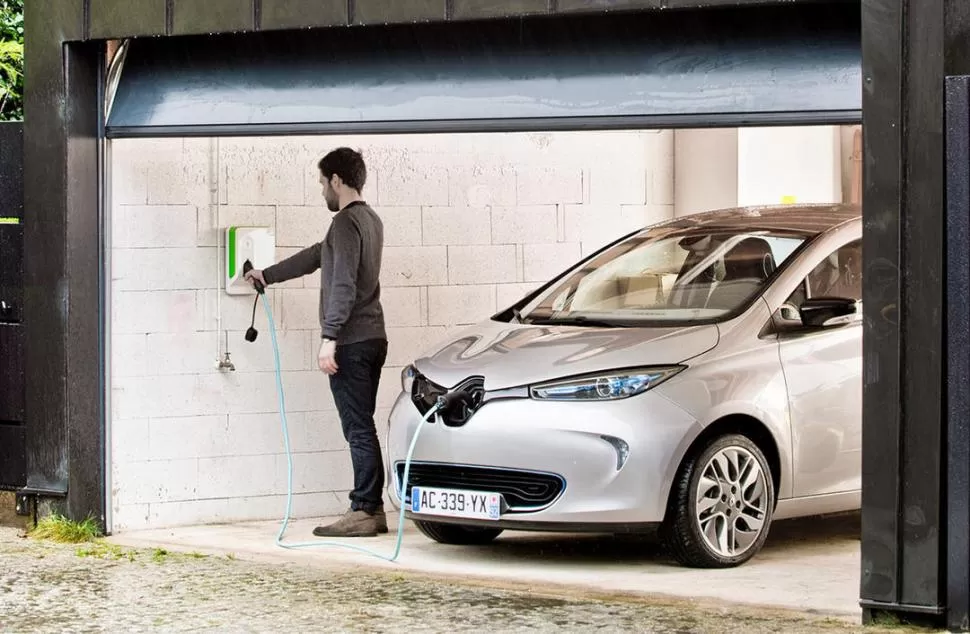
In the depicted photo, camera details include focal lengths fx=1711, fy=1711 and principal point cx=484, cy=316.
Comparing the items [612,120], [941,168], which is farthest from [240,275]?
[941,168]

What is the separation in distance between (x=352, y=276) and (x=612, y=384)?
5.73 ft

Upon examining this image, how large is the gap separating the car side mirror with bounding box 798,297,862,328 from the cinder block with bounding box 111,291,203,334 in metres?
3.29

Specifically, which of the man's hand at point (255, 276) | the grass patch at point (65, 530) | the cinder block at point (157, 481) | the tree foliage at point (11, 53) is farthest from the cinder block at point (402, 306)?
the tree foliage at point (11, 53)

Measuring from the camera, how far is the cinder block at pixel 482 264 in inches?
394

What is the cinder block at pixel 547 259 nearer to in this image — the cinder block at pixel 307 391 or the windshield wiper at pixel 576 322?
the cinder block at pixel 307 391

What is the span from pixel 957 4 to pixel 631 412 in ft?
7.73

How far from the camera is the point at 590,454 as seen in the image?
7.54m

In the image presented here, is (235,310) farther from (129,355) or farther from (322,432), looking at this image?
(322,432)

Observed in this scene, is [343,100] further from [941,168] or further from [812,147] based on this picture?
[812,147]

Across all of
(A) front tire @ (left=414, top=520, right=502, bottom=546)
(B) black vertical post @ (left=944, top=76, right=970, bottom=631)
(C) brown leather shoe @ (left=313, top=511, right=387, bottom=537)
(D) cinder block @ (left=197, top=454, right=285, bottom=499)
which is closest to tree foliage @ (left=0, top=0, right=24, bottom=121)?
(D) cinder block @ (left=197, top=454, right=285, bottom=499)

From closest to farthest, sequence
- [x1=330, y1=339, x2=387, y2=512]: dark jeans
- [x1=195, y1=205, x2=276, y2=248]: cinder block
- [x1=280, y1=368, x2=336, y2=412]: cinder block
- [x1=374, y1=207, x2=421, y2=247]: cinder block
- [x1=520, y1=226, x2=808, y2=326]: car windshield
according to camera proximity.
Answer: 1. [x1=520, y1=226, x2=808, y2=326]: car windshield
2. [x1=330, y1=339, x2=387, y2=512]: dark jeans
3. [x1=195, y1=205, x2=276, y2=248]: cinder block
4. [x1=280, y1=368, x2=336, y2=412]: cinder block
5. [x1=374, y1=207, x2=421, y2=247]: cinder block

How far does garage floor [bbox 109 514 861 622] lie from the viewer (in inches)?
287

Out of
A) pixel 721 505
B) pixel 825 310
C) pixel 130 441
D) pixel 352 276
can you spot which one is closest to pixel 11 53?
pixel 130 441

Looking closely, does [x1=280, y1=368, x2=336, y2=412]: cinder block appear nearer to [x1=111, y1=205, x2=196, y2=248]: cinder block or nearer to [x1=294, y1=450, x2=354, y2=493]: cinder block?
[x1=294, y1=450, x2=354, y2=493]: cinder block
